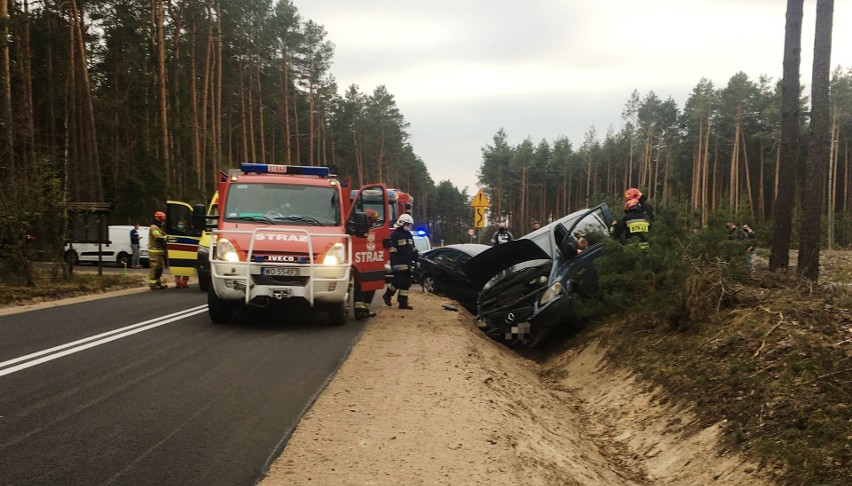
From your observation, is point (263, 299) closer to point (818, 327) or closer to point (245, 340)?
point (245, 340)

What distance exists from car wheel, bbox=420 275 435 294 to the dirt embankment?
8.88 metres

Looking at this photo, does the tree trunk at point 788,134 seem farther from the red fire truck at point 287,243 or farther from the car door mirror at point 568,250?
the red fire truck at point 287,243

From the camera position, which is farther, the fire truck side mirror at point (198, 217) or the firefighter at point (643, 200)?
the fire truck side mirror at point (198, 217)

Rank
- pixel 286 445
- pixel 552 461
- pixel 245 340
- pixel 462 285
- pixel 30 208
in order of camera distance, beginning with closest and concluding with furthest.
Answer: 1. pixel 286 445
2. pixel 552 461
3. pixel 245 340
4. pixel 30 208
5. pixel 462 285

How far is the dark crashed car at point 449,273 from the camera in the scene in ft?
52.9

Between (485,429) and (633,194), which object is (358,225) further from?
(485,429)

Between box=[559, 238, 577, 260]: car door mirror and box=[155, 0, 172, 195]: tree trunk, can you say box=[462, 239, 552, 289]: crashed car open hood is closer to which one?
box=[559, 238, 577, 260]: car door mirror

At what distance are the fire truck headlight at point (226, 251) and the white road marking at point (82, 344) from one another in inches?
66.1

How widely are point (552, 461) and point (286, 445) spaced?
6.99ft

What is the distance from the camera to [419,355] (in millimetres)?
8359

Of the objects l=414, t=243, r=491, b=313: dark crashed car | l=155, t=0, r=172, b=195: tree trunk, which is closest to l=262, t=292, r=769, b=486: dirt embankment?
l=414, t=243, r=491, b=313: dark crashed car

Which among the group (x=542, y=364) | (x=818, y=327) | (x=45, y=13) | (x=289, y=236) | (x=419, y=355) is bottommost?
(x=542, y=364)

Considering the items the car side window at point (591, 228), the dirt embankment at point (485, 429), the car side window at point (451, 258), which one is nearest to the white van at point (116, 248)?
the car side window at point (451, 258)

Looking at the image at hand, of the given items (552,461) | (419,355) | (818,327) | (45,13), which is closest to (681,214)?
(818,327)
